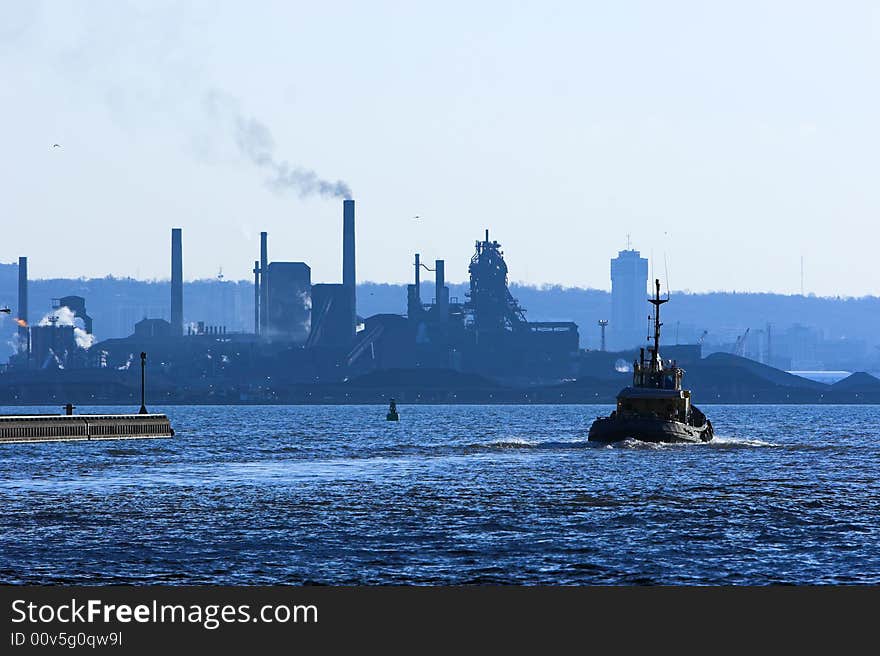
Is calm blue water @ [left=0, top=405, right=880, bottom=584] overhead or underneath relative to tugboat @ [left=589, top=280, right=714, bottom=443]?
underneath

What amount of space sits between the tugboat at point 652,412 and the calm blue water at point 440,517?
6.26 ft

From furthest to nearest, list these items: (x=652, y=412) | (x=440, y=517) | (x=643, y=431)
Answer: (x=652, y=412) → (x=643, y=431) → (x=440, y=517)

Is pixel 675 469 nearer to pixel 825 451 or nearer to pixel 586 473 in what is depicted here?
pixel 586 473

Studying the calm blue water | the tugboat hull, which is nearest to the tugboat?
the tugboat hull

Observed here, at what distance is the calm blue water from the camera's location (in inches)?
1982

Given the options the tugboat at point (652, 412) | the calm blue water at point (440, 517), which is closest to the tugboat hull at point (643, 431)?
the tugboat at point (652, 412)

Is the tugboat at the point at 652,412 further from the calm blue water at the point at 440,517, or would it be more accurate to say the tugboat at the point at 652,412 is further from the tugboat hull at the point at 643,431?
the calm blue water at the point at 440,517

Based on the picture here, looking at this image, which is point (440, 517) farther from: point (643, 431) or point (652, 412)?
point (652, 412)

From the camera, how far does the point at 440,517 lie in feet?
219

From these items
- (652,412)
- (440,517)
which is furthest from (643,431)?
(440,517)

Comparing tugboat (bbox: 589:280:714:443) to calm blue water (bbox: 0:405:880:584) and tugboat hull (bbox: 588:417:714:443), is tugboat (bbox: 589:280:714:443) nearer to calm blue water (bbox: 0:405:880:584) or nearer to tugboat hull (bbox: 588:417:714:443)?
tugboat hull (bbox: 588:417:714:443)

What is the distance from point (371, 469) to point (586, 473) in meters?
15.3

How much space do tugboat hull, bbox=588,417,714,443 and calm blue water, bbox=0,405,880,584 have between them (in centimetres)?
149

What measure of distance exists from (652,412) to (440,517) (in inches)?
2304
